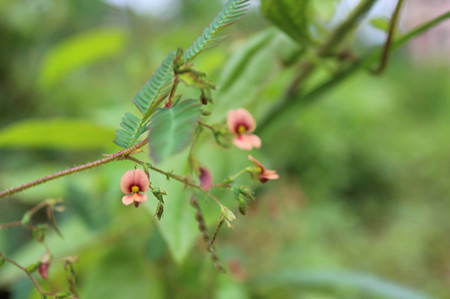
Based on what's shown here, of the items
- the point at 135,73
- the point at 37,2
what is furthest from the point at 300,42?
the point at 37,2

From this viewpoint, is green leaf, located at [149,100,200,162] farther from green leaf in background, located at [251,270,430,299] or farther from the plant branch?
green leaf in background, located at [251,270,430,299]

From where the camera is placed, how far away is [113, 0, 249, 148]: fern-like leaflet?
28 centimetres

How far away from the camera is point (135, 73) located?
1086 millimetres

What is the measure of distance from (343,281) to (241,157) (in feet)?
1.12

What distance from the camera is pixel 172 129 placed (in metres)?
0.24

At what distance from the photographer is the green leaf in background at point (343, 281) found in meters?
0.76

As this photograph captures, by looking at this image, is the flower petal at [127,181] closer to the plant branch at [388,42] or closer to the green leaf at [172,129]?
the green leaf at [172,129]

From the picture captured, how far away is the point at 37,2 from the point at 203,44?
5.43ft

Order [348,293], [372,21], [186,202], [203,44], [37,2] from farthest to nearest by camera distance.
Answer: [37,2], [348,293], [372,21], [186,202], [203,44]

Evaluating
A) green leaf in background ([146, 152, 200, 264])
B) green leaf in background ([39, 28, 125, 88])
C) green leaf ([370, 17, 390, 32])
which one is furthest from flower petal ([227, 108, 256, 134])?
green leaf in background ([39, 28, 125, 88])

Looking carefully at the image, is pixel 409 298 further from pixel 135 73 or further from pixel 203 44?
pixel 135 73

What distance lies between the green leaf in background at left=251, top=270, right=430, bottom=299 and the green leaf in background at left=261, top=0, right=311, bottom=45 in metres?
0.48

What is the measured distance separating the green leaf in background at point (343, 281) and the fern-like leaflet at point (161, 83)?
61 cm

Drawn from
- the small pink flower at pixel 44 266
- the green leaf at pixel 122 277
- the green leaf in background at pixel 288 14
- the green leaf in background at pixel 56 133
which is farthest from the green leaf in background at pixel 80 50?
the small pink flower at pixel 44 266
